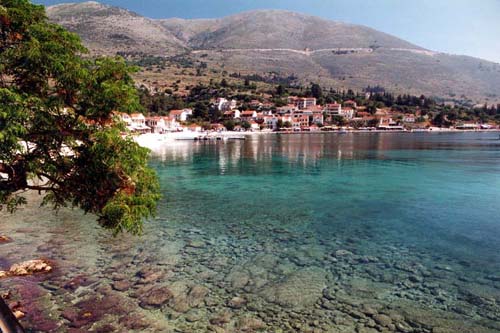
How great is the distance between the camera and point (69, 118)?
22.9ft

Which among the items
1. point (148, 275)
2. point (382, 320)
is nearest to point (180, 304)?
point (148, 275)

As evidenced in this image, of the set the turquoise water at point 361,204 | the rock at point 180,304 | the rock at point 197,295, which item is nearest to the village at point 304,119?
the turquoise water at point 361,204

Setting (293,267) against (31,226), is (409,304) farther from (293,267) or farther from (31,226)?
(31,226)

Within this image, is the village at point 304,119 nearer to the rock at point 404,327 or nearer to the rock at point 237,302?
the rock at point 237,302

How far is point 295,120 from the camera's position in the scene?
157500 mm

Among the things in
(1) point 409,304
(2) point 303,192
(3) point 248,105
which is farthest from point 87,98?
(3) point 248,105

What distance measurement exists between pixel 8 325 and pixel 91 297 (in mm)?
6233

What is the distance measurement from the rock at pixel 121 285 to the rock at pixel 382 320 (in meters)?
6.23

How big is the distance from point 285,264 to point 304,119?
151435 millimetres

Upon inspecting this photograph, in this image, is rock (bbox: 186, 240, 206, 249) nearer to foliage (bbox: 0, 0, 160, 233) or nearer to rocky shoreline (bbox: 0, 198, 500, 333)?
rocky shoreline (bbox: 0, 198, 500, 333)

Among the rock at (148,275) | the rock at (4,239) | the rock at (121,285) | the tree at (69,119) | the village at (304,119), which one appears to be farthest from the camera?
the village at (304,119)

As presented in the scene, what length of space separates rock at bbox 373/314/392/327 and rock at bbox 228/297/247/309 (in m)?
3.10

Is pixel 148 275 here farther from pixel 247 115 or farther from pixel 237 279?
pixel 247 115

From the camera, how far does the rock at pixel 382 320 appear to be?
25.9 feet
